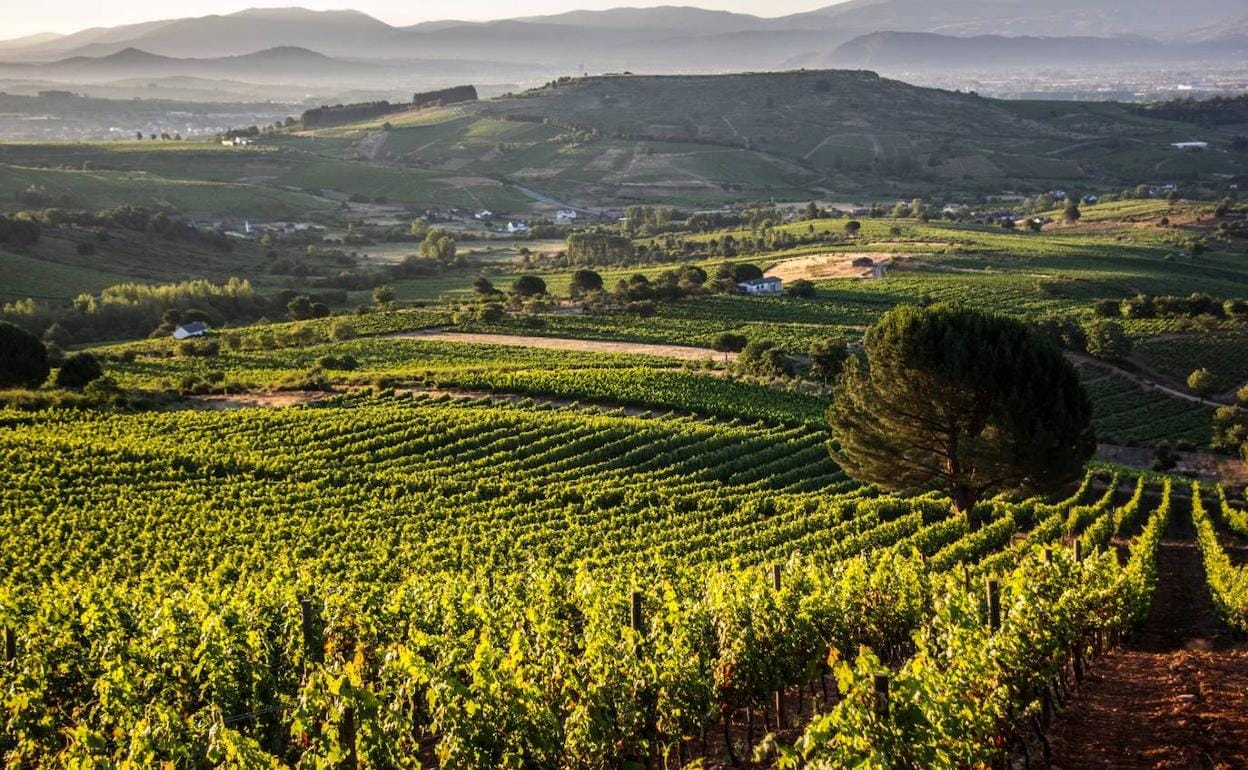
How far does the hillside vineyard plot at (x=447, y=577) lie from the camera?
45.1ft

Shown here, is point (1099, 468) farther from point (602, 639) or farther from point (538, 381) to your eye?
point (602, 639)

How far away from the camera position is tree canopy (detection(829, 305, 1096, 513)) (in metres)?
32.3

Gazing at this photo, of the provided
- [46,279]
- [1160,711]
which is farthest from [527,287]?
[1160,711]

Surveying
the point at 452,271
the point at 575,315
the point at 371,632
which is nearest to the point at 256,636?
the point at 371,632

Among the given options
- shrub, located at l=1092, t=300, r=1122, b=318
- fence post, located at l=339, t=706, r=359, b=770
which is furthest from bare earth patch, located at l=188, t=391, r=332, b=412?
shrub, located at l=1092, t=300, r=1122, b=318

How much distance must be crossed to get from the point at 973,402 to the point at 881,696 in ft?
77.5

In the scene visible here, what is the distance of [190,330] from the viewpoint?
93.2m

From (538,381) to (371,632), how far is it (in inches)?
1733

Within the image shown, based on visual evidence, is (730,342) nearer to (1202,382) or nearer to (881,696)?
(1202,382)

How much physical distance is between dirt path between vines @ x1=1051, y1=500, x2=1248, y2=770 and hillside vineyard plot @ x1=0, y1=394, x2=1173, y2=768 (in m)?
1.16

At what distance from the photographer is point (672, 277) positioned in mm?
115500

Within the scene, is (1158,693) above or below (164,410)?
above

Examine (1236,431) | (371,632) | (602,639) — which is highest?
(602,639)

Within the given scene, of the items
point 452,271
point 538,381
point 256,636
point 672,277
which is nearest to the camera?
point 256,636
